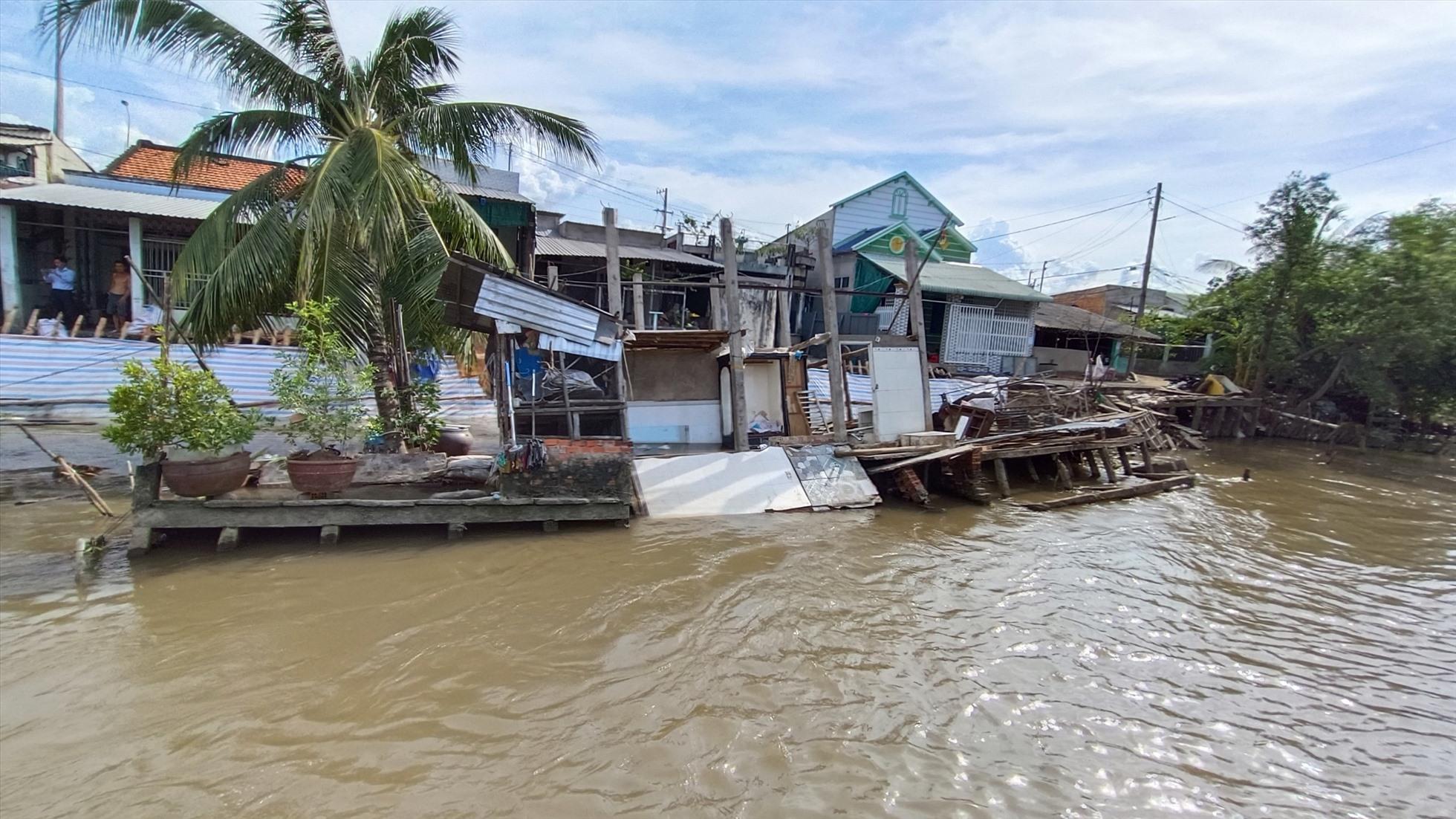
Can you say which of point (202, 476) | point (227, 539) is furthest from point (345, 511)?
point (202, 476)

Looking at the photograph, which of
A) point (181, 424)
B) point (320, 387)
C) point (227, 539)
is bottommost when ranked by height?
point (227, 539)

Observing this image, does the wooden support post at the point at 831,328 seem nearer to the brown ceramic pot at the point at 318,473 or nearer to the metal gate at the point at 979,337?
the brown ceramic pot at the point at 318,473

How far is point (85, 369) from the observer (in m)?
11.2

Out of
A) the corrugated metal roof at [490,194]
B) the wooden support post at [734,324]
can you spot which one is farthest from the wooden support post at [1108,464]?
the corrugated metal roof at [490,194]

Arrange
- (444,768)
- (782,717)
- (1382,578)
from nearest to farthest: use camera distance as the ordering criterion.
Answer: (444,768) < (782,717) < (1382,578)

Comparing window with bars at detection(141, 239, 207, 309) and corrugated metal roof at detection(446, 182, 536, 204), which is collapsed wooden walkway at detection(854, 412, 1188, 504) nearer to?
corrugated metal roof at detection(446, 182, 536, 204)

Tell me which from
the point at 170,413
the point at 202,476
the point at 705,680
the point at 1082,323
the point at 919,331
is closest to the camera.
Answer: the point at 705,680

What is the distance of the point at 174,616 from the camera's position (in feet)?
18.3

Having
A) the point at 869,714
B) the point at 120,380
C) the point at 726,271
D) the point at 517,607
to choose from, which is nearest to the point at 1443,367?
the point at 726,271

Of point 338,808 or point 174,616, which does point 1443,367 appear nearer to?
point 338,808

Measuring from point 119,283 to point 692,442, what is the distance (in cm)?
1230

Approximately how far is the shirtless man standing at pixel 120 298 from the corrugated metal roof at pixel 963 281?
1927 centimetres

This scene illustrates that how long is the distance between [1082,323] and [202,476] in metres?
26.4

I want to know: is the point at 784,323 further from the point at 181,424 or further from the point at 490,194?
the point at 181,424
